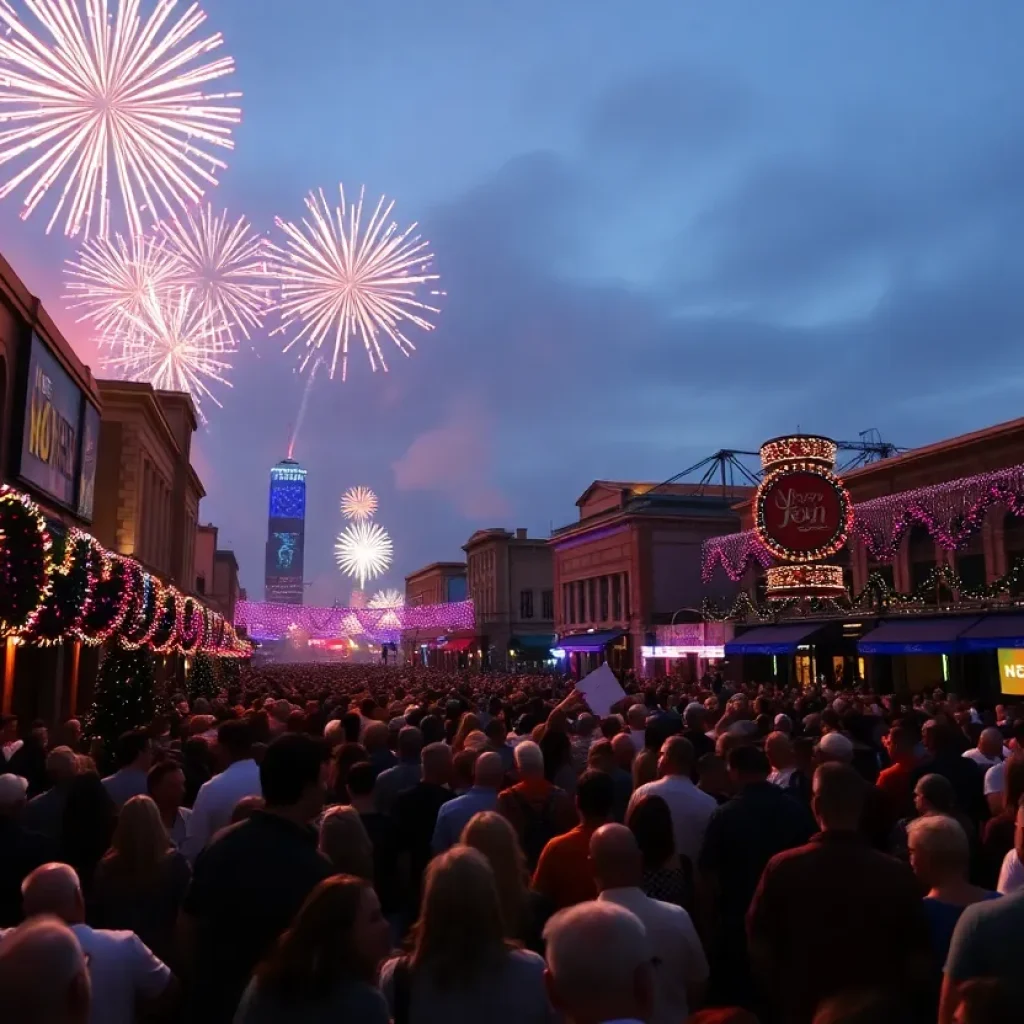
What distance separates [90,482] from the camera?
30.4 m

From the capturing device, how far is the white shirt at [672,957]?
12.9 ft

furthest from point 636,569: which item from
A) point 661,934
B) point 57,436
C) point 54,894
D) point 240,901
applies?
point 54,894

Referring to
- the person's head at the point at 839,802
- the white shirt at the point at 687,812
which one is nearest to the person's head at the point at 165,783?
the white shirt at the point at 687,812

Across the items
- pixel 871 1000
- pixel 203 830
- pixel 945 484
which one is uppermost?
pixel 945 484

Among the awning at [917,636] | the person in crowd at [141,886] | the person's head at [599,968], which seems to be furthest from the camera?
the awning at [917,636]

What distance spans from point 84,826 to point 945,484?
2979 centimetres

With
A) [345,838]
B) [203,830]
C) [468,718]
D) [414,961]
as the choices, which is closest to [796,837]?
[345,838]

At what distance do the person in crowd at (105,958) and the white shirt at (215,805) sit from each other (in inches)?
99.6

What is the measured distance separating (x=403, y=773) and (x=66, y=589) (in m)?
9.71

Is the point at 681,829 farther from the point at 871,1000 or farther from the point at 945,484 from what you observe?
the point at 945,484

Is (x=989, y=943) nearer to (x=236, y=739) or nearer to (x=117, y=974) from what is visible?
(x=117, y=974)

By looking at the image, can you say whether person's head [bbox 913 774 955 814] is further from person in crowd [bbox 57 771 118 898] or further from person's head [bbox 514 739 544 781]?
person in crowd [bbox 57 771 118 898]

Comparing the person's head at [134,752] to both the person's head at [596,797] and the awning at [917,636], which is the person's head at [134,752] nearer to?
the person's head at [596,797]

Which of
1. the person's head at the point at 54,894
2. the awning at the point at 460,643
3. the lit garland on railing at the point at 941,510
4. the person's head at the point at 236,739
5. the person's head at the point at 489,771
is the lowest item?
the person's head at the point at 54,894
